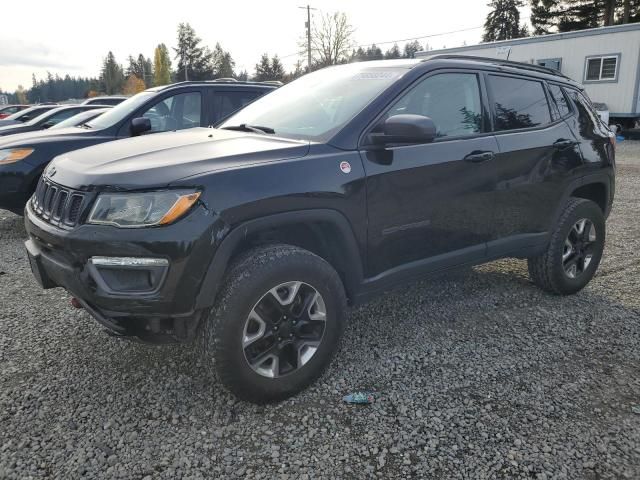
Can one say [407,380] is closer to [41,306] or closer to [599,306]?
[599,306]

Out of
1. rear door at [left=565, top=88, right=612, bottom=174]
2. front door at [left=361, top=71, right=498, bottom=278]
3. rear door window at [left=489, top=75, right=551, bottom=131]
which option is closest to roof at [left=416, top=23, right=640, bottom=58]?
rear door at [left=565, top=88, right=612, bottom=174]

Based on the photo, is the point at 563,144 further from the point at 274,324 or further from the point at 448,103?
the point at 274,324

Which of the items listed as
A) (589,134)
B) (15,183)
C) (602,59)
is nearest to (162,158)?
(589,134)

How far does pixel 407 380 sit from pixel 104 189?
1903 mm

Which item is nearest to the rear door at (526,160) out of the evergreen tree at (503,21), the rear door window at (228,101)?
the rear door window at (228,101)

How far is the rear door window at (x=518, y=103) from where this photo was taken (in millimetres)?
3588

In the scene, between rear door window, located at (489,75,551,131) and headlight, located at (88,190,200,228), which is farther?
rear door window, located at (489,75,551,131)

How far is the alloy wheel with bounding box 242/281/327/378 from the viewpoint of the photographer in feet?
8.38

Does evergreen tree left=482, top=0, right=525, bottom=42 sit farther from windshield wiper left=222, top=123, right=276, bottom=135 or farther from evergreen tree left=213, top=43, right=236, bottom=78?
windshield wiper left=222, top=123, right=276, bottom=135

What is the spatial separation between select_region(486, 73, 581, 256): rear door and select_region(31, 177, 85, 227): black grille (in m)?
2.56

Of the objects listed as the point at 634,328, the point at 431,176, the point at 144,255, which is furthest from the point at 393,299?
the point at 144,255

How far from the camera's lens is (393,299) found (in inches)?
163

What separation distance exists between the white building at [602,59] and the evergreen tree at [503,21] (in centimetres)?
3169

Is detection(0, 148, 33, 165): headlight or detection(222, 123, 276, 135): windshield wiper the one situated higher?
detection(222, 123, 276, 135): windshield wiper
